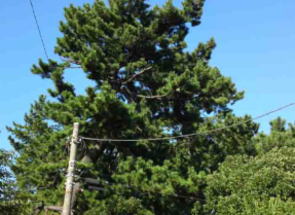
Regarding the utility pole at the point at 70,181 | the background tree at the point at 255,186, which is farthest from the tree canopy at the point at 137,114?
the utility pole at the point at 70,181

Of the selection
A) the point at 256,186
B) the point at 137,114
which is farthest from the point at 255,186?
the point at 137,114

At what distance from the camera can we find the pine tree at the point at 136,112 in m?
16.7

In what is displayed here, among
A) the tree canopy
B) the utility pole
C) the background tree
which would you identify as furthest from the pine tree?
the utility pole

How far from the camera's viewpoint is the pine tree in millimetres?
16703

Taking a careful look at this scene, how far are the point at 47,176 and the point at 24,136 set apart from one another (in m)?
23.6

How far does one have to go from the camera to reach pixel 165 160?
59.1 ft

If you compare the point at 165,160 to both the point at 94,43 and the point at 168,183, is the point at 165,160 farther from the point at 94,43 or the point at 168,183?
the point at 94,43

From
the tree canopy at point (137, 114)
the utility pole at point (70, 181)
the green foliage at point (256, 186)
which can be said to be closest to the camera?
the utility pole at point (70, 181)

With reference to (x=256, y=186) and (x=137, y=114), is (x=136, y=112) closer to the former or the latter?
(x=137, y=114)

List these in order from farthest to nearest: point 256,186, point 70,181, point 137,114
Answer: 1. point 137,114
2. point 256,186
3. point 70,181

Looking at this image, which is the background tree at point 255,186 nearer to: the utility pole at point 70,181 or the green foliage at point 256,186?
the green foliage at point 256,186

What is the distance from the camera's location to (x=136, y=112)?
58.8ft

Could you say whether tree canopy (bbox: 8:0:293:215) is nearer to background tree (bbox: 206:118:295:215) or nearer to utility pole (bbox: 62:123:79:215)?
background tree (bbox: 206:118:295:215)

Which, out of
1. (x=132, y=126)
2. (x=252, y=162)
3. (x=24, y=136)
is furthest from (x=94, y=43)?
(x=24, y=136)
